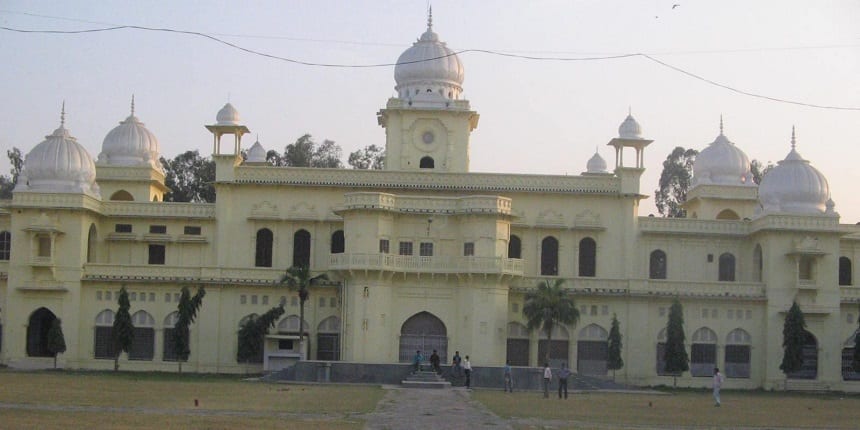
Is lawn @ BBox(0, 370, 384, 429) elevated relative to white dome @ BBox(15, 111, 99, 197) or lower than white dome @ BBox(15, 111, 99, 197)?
lower

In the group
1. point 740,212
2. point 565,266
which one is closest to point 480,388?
point 565,266

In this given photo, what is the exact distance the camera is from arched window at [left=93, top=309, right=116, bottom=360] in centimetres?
6059

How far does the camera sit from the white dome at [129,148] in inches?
2781

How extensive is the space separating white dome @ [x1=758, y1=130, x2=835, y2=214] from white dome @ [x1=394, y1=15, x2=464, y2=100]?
16382 millimetres

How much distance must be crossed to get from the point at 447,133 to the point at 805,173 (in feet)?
57.5

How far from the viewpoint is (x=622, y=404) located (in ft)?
137

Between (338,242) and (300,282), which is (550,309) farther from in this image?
(338,242)

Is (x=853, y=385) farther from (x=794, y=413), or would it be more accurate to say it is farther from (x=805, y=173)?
(x=794, y=413)

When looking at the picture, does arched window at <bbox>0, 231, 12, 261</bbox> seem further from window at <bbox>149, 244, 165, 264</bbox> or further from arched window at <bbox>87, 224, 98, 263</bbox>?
window at <bbox>149, 244, 165, 264</bbox>

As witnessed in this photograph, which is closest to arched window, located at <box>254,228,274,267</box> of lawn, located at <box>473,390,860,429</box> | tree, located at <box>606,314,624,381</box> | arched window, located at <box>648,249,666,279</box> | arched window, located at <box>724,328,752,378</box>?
tree, located at <box>606,314,624,381</box>

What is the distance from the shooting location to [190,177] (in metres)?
93.4

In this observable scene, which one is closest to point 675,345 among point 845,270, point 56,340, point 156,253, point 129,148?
point 845,270

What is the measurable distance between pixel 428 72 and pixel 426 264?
11818 millimetres

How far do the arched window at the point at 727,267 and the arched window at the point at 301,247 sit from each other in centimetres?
2046
